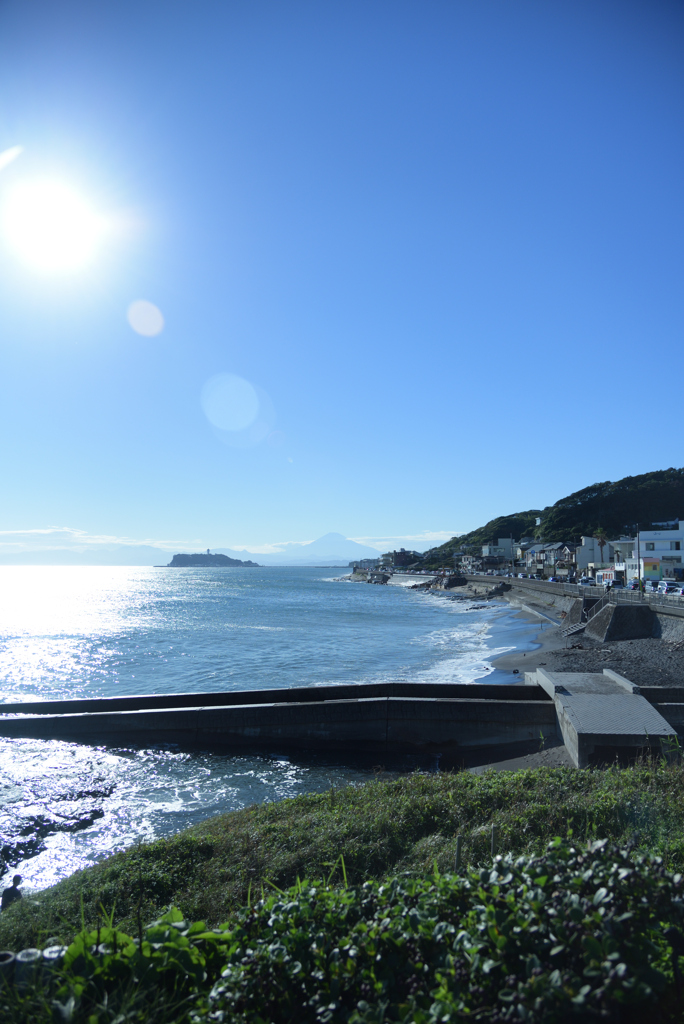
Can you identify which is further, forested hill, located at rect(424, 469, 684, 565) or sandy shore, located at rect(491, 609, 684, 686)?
forested hill, located at rect(424, 469, 684, 565)

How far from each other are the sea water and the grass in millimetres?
3976

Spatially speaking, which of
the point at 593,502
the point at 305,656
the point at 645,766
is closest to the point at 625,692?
the point at 645,766

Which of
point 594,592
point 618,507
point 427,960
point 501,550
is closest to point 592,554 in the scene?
point 594,592

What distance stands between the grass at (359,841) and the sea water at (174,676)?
398 cm

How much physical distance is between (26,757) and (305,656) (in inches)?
781

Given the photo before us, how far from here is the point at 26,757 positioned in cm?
1526

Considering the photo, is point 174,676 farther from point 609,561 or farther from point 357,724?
point 609,561

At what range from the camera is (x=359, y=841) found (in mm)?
6922

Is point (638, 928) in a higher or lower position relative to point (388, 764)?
higher

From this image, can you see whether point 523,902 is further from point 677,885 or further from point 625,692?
point 625,692

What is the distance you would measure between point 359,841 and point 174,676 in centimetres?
2443

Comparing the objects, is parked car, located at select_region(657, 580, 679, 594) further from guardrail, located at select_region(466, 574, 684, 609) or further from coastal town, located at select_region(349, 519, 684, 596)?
guardrail, located at select_region(466, 574, 684, 609)

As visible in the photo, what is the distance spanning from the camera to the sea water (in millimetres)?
11406

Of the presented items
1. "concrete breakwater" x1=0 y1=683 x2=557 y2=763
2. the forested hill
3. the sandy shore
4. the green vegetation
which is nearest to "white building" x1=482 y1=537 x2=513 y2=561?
the forested hill
